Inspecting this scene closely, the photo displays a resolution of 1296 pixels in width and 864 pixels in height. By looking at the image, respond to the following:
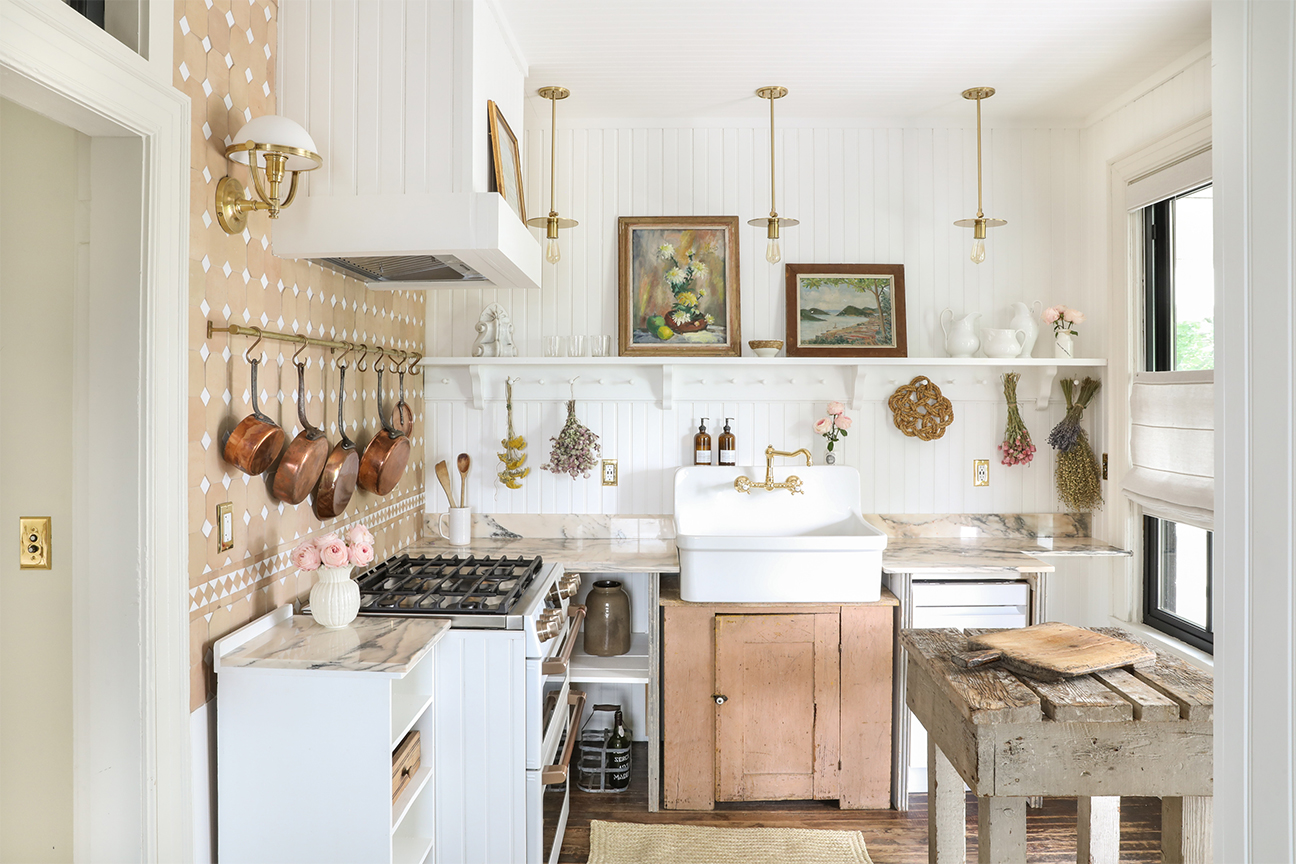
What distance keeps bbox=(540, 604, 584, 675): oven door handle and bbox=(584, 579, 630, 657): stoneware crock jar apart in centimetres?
6

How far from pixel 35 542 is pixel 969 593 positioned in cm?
281

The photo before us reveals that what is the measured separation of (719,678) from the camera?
2.81 metres

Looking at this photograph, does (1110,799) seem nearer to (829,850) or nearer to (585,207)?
(829,850)

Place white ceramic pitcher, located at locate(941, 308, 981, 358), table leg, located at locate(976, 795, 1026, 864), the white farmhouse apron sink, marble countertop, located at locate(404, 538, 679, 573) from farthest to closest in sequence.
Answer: white ceramic pitcher, located at locate(941, 308, 981, 358)
marble countertop, located at locate(404, 538, 679, 573)
the white farmhouse apron sink
table leg, located at locate(976, 795, 1026, 864)

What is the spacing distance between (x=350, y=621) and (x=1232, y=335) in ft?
6.41

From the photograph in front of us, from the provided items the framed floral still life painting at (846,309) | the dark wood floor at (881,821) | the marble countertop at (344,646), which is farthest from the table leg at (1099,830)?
the framed floral still life painting at (846,309)

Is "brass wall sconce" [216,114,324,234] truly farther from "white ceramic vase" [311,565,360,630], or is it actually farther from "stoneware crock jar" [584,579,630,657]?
"stoneware crock jar" [584,579,630,657]

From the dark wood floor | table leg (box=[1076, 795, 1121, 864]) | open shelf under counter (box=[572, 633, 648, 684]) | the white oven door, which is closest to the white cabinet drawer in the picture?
the dark wood floor

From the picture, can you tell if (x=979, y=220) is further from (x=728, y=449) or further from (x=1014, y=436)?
(x=728, y=449)

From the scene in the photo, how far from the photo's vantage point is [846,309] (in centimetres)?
335

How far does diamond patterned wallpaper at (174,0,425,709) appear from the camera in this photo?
1.75 m

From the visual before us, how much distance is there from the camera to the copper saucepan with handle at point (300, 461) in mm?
2049

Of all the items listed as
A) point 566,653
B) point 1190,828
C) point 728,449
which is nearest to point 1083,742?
point 1190,828

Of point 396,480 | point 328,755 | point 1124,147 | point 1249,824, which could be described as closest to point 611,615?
point 396,480
